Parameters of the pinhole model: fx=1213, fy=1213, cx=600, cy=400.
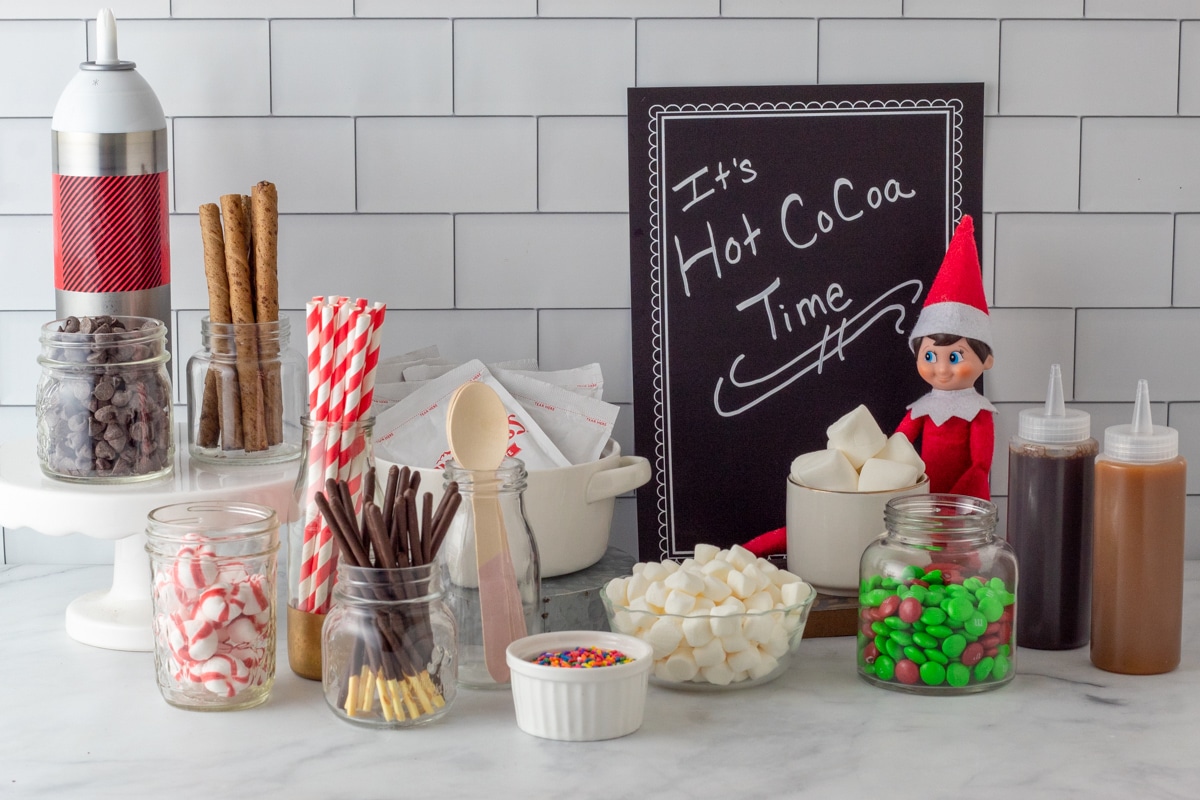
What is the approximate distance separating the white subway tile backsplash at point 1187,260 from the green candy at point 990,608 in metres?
0.55

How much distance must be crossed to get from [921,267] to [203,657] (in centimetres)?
81

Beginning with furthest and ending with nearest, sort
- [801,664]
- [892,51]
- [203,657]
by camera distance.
Result: [892,51]
[801,664]
[203,657]

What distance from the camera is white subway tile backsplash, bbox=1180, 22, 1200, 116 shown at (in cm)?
127

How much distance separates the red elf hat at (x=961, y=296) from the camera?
3.81 ft

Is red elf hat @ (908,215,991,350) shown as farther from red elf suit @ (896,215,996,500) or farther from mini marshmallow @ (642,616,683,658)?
mini marshmallow @ (642,616,683,658)

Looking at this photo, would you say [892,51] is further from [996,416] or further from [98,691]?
[98,691]

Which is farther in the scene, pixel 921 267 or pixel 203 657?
pixel 921 267

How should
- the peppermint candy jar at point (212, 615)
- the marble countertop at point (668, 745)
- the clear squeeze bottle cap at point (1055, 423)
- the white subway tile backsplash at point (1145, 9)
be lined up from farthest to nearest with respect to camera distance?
1. the white subway tile backsplash at point (1145, 9)
2. the clear squeeze bottle cap at point (1055, 423)
3. the peppermint candy jar at point (212, 615)
4. the marble countertop at point (668, 745)

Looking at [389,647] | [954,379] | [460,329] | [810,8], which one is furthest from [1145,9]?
[389,647]

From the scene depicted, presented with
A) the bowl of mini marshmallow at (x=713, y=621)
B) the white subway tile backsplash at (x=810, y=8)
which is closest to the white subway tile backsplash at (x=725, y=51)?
the white subway tile backsplash at (x=810, y=8)

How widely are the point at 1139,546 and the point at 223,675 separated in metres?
0.73

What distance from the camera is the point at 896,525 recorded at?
3.22 ft

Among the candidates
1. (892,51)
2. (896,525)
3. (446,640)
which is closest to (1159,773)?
(896,525)

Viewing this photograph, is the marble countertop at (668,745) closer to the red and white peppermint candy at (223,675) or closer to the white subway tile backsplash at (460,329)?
the red and white peppermint candy at (223,675)
